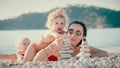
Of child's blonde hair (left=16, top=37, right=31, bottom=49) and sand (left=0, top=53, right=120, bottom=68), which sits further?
child's blonde hair (left=16, top=37, right=31, bottom=49)

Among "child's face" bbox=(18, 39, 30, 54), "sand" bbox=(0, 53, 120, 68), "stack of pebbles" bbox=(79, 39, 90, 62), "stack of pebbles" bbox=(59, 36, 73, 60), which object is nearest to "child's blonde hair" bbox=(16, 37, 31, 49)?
"child's face" bbox=(18, 39, 30, 54)

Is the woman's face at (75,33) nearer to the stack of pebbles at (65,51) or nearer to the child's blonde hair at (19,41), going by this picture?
the stack of pebbles at (65,51)

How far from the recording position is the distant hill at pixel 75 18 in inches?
94.8

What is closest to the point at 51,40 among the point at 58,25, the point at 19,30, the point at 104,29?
the point at 58,25

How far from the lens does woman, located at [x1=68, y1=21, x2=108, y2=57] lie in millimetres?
2389

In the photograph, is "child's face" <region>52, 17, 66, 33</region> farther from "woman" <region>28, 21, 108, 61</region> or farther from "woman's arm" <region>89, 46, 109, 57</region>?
"woman's arm" <region>89, 46, 109, 57</region>

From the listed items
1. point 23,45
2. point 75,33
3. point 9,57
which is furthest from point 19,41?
point 75,33

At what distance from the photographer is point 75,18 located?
2.41 m

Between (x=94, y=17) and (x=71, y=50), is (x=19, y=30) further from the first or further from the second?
(x=94, y=17)

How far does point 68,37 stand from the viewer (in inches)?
93.7

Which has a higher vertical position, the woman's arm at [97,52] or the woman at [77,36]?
the woman at [77,36]

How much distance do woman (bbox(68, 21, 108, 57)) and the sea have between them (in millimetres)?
44

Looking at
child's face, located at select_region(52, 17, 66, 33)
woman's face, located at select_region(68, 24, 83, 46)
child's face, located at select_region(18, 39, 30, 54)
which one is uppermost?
child's face, located at select_region(52, 17, 66, 33)

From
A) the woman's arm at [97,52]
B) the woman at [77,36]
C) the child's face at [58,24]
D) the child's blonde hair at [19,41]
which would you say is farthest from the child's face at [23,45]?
the woman's arm at [97,52]
